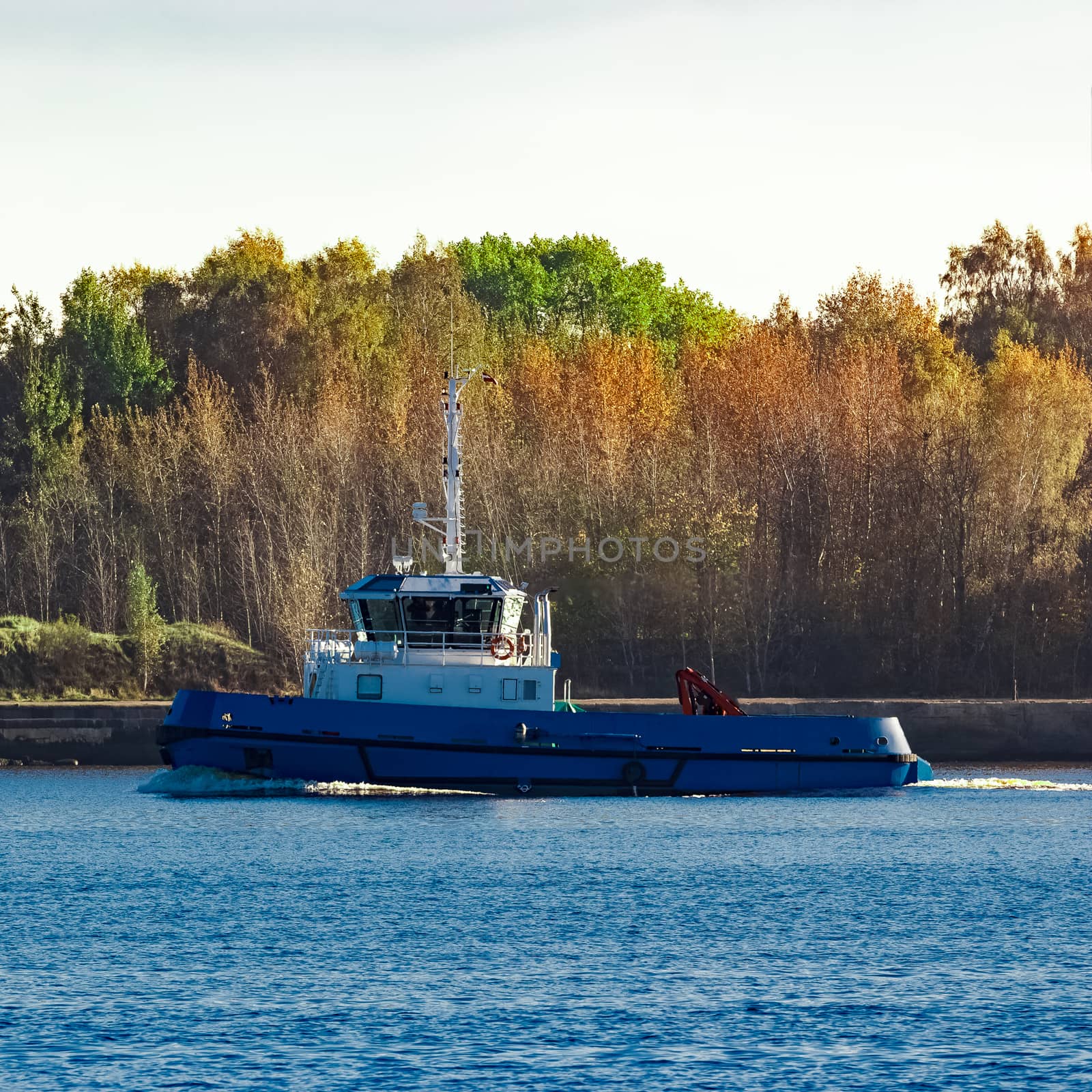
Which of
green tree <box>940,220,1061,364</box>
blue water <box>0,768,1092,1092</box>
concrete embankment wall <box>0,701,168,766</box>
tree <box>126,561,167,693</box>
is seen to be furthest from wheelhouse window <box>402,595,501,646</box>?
green tree <box>940,220,1061,364</box>

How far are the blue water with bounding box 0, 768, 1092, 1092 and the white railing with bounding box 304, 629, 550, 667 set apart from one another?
108 inches

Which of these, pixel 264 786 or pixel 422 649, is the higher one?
pixel 422 649

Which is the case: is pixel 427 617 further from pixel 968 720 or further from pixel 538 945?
pixel 968 720

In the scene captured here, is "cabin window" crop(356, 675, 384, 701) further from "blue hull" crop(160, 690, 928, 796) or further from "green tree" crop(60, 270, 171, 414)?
"green tree" crop(60, 270, 171, 414)

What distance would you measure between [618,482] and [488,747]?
24715 mm

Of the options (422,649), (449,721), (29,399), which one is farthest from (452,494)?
(29,399)

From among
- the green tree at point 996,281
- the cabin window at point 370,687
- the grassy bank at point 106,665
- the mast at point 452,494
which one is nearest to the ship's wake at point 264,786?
the cabin window at point 370,687

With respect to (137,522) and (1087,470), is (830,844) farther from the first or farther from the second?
(137,522)

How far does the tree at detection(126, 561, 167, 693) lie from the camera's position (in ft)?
164

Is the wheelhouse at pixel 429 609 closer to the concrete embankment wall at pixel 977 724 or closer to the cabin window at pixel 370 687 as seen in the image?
the cabin window at pixel 370 687

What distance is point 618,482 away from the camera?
2259 inches

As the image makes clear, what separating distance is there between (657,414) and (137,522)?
725 inches

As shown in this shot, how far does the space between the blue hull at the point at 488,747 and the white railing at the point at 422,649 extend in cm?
110

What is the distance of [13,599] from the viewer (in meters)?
59.4
